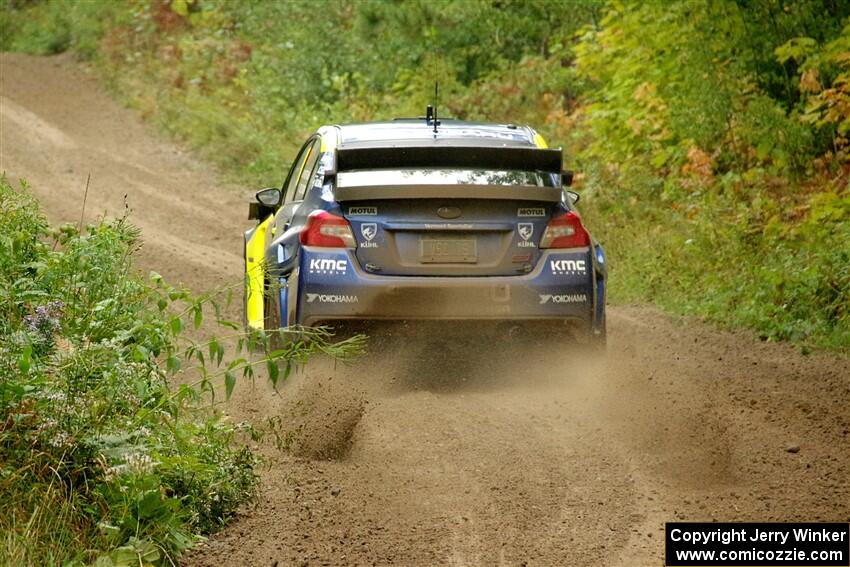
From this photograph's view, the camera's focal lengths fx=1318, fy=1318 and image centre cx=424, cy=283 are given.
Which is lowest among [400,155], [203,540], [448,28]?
[203,540]

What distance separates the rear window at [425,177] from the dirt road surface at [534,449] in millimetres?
934

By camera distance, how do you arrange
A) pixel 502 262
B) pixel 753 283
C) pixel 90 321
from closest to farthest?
pixel 90 321 < pixel 502 262 < pixel 753 283

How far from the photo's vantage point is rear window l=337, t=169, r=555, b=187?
8.08m

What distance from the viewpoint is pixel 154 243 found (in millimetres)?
15602

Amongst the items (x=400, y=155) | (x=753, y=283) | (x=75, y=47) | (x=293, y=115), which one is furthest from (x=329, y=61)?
(x=400, y=155)

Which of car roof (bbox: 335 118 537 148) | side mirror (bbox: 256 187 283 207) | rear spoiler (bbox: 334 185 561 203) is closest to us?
rear spoiler (bbox: 334 185 561 203)

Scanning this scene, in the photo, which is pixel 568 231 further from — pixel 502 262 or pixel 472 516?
pixel 472 516

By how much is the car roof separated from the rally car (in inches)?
9.4

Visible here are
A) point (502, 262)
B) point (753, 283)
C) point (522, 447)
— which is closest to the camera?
point (522, 447)

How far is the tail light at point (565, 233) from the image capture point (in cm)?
825

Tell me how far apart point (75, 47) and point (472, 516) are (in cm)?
2542

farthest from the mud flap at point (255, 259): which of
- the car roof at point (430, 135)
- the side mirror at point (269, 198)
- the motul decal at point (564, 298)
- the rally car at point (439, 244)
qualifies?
the motul decal at point (564, 298)

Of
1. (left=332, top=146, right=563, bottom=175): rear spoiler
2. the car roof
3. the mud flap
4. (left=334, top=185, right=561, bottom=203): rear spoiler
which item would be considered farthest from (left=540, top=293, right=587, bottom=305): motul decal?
the mud flap

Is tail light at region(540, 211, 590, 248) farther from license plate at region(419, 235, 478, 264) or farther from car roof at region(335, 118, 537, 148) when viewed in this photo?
car roof at region(335, 118, 537, 148)
